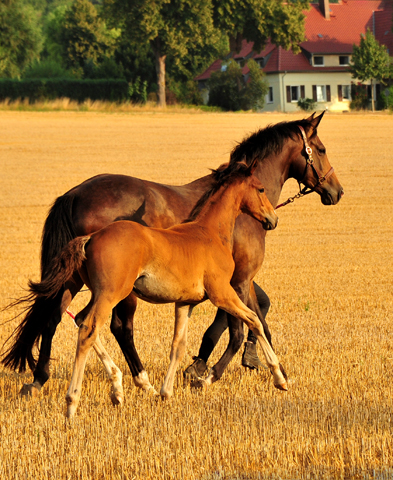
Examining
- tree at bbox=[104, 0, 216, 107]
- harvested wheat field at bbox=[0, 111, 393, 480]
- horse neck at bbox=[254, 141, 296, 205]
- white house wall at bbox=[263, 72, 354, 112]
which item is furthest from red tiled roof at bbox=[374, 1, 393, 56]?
horse neck at bbox=[254, 141, 296, 205]

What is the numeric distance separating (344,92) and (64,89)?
77.7 feet

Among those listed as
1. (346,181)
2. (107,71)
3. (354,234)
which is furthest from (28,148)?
(107,71)

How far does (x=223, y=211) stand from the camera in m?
6.49

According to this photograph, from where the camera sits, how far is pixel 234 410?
5992 millimetres

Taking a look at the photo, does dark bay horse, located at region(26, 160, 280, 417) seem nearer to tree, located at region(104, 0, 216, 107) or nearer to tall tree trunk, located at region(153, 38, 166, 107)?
tall tree trunk, located at region(153, 38, 166, 107)

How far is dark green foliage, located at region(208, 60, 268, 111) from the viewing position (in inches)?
1996

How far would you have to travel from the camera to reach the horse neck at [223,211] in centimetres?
642

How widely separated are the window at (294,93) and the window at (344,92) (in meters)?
3.02

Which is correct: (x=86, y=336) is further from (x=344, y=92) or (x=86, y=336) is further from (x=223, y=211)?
(x=344, y=92)

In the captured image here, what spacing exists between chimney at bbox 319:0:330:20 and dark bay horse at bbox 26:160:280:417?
62134mm

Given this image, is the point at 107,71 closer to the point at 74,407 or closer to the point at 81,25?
the point at 81,25

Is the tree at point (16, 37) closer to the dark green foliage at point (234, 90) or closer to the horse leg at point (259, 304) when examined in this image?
the dark green foliage at point (234, 90)

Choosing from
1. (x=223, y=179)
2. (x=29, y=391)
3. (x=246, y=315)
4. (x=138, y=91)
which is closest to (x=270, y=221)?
(x=223, y=179)

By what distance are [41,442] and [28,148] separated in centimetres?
2845
